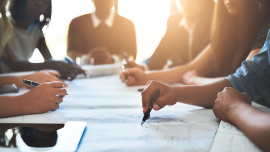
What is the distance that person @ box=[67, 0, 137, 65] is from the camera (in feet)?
7.88

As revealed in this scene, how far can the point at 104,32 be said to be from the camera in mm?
2484

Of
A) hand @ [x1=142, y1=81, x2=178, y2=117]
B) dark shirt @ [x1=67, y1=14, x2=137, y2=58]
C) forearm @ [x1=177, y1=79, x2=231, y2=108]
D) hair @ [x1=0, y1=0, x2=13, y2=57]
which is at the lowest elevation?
dark shirt @ [x1=67, y1=14, x2=137, y2=58]

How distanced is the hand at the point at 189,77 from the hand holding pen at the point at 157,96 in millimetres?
382

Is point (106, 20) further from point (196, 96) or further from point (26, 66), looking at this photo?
point (196, 96)

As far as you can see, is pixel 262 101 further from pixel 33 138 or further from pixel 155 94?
pixel 33 138

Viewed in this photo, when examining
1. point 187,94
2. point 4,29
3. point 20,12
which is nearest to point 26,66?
point 4,29

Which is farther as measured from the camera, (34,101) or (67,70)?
(67,70)

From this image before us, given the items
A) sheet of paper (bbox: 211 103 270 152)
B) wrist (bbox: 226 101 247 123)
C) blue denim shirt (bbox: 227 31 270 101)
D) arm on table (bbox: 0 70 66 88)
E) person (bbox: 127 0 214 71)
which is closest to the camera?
sheet of paper (bbox: 211 103 270 152)

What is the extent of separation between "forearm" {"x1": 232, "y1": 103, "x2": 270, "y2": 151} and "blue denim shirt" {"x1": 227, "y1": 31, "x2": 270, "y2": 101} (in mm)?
147

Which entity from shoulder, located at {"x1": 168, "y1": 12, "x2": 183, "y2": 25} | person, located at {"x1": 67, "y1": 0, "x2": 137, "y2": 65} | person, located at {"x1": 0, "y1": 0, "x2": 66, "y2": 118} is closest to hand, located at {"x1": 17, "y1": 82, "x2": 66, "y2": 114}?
person, located at {"x1": 0, "y1": 0, "x2": 66, "y2": 118}

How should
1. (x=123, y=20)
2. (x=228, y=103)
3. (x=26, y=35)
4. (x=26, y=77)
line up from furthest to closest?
(x=123, y=20) < (x=26, y=35) < (x=26, y=77) < (x=228, y=103)

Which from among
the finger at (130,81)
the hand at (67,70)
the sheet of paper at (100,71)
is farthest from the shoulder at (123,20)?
the finger at (130,81)

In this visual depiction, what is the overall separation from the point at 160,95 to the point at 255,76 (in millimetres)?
253

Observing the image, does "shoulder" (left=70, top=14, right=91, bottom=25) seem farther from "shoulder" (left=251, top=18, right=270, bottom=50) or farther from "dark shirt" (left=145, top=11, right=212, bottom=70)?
"shoulder" (left=251, top=18, right=270, bottom=50)
